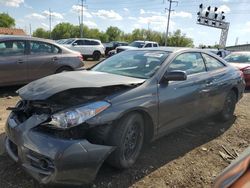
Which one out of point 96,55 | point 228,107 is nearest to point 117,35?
point 96,55

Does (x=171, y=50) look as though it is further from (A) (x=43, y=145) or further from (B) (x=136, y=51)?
(A) (x=43, y=145)

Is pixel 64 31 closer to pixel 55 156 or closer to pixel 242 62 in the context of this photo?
pixel 242 62

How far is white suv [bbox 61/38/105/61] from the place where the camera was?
23.1m

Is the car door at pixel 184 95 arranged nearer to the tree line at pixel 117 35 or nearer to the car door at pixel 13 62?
the car door at pixel 13 62

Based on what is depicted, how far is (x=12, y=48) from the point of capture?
773 centimetres

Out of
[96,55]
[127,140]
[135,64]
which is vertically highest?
[135,64]

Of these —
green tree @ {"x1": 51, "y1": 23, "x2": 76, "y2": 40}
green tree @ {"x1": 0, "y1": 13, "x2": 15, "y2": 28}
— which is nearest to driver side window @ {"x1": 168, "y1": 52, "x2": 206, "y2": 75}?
green tree @ {"x1": 0, "y1": 13, "x2": 15, "y2": 28}

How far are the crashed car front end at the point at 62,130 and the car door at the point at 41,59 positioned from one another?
183 inches

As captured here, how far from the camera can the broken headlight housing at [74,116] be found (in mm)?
3139

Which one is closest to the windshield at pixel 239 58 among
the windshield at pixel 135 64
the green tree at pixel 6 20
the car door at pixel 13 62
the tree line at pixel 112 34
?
the windshield at pixel 135 64

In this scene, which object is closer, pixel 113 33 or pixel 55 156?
pixel 55 156

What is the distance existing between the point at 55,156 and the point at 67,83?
0.94 meters

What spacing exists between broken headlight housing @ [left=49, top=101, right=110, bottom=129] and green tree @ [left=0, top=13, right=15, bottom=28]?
9344 centimetres

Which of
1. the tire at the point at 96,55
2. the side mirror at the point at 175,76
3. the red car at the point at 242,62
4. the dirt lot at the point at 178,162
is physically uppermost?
the side mirror at the point at 175,76
